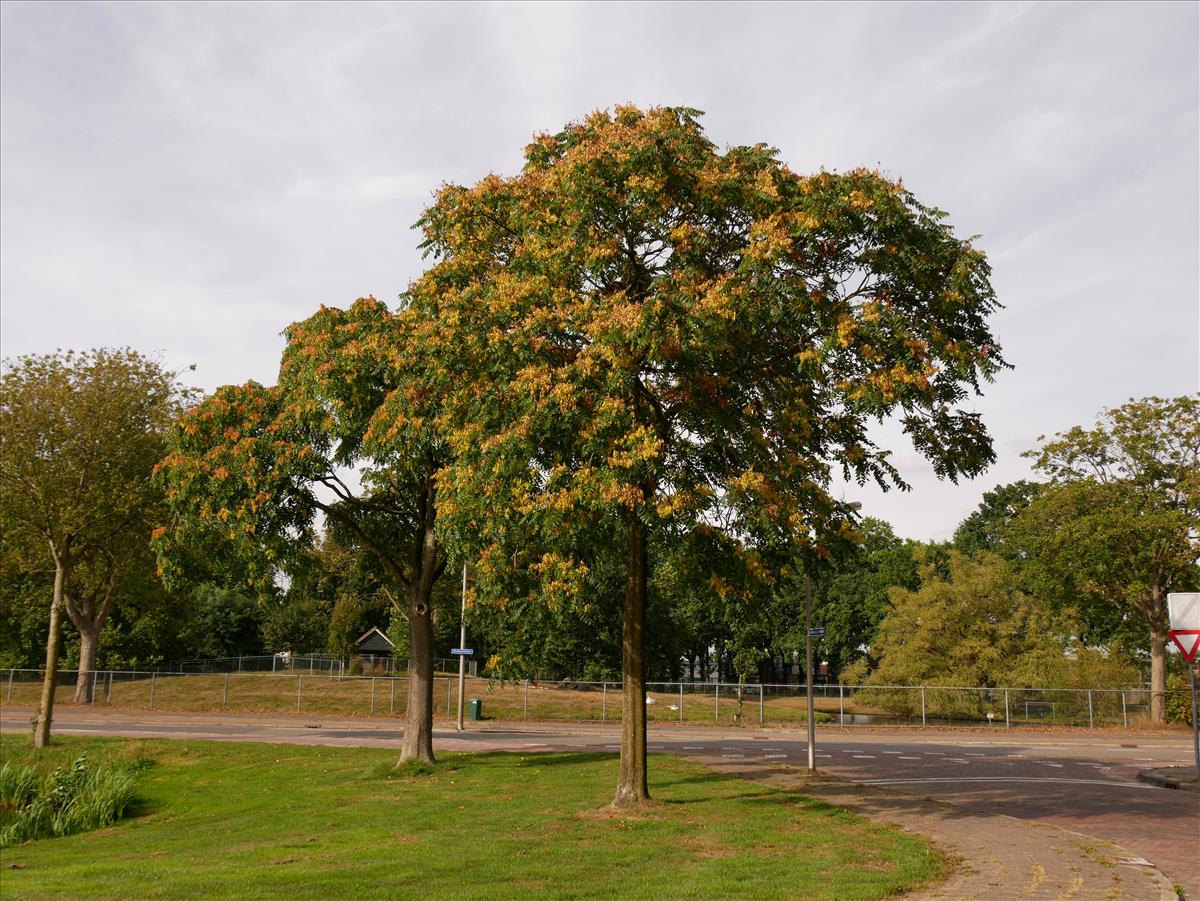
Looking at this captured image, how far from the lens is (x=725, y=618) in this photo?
48.7ft

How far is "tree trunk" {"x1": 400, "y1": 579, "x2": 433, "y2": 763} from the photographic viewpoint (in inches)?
836

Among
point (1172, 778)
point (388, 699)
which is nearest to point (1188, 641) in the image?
point (1172, 778)

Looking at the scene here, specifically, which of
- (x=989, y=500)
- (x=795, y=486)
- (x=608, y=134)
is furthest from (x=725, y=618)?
(x=989, y=500)

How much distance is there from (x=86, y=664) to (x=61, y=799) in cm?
2826

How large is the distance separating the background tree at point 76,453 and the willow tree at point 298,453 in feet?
25.7

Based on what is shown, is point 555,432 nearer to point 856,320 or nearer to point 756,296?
point 756,296

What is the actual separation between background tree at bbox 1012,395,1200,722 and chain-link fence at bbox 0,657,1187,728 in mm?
4295

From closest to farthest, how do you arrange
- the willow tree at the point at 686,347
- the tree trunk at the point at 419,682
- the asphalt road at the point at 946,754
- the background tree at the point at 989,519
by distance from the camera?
the willow tree at the point at 686,347 < the asphalt road at the point at 946,754 < the tree trunk at the point at 419,682 < the background tree at the point at 989,519

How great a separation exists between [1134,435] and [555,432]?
36594mm

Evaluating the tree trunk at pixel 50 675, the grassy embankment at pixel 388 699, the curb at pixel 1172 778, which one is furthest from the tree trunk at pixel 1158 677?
the tree trunk at pixel 50 675

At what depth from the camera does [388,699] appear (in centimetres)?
4491

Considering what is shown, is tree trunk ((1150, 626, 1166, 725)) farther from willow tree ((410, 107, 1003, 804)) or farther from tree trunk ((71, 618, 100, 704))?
tree trunk ((71, 618, 100, 704))

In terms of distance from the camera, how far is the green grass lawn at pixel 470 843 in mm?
10125

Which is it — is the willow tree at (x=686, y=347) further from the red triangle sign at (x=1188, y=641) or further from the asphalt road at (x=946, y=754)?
the red triangle sign at (x=1188, y=641)
